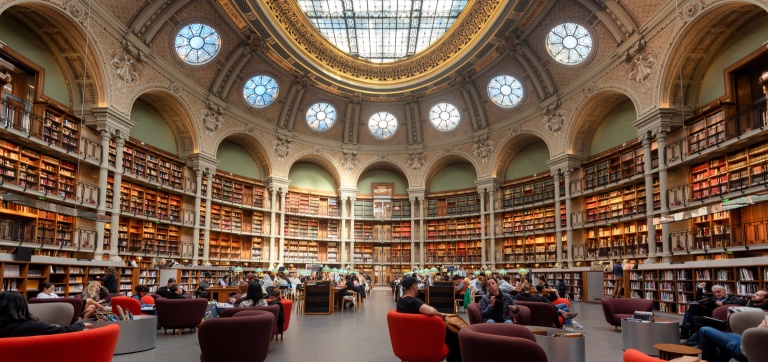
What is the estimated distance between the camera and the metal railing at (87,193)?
1354 cm

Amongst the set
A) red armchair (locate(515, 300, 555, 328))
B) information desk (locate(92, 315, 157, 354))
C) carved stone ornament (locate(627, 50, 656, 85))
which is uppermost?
carved stone ornament (locate(627, 50, 656, 85))

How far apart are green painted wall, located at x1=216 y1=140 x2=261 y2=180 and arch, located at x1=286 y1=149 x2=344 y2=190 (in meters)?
2.01

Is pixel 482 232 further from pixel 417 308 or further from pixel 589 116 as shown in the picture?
pixel 417 308

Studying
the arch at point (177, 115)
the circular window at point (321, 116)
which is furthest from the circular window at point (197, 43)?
the circular window at point (321, 116)

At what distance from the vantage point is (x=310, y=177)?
85.5 ft

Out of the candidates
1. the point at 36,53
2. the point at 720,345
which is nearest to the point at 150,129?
the point at 36,53

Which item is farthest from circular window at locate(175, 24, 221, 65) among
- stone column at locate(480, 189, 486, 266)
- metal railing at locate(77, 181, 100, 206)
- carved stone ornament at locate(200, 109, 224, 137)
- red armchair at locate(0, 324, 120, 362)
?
red armchair at locate(0, 324, 120, 362)

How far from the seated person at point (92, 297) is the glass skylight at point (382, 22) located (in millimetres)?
15858

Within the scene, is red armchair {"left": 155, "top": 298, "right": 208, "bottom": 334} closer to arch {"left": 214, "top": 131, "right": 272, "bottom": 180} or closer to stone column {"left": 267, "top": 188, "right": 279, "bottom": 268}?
arch {"left": 214, "top": 131, "right": 272, "bottom": 180}

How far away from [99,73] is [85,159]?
2763mm

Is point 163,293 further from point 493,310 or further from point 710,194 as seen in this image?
point 710,194

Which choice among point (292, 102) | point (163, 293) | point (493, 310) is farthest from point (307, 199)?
point (493, 310)

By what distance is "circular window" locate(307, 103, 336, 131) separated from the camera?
24750mm

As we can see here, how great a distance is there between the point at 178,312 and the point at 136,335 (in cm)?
154
